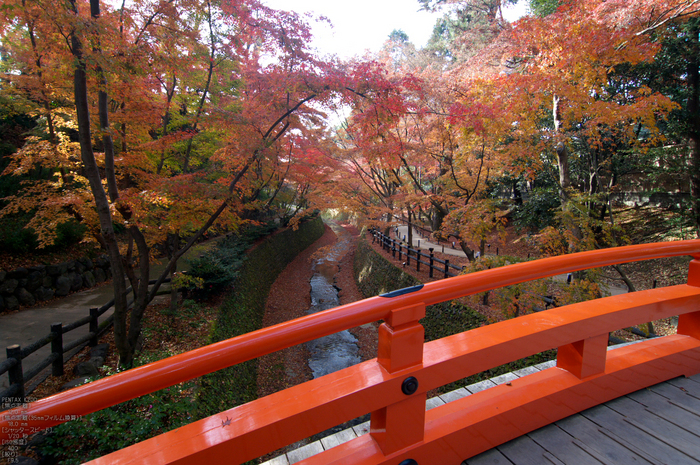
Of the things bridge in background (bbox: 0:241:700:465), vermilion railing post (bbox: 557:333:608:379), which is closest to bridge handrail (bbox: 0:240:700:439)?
bridge in background (bbox: 0:241:700:465)

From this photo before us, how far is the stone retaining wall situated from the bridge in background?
9.30 meters

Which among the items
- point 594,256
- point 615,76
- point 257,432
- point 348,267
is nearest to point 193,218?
point 257,432

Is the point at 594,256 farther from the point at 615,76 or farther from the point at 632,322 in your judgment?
the point at 615,76

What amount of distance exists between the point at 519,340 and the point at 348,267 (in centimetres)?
1471

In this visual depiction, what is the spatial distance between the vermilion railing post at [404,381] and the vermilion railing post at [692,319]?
1993 mm

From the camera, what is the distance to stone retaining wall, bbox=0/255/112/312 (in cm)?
692

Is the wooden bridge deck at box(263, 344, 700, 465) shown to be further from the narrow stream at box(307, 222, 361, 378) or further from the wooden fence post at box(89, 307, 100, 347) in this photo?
the narrow stream at box(307, 222, 361, 378)

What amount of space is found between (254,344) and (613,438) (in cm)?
168

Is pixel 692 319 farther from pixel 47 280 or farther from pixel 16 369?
pixel 47 280

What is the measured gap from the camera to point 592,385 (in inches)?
61.1

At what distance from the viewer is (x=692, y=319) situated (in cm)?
194

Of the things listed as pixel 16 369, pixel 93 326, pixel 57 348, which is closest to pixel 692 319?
pixel 16 369

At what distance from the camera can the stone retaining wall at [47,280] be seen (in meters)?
6.92

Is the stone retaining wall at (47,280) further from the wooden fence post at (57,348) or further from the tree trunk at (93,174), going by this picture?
the tree trunk at (93,174)
